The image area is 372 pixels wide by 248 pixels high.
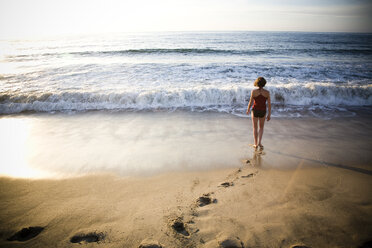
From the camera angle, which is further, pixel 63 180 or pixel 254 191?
pixel 63 180

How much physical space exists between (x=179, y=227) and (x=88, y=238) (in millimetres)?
1144

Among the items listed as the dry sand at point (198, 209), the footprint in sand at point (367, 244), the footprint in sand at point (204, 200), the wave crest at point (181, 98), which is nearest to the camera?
the footprint in sand at point (367, 244)

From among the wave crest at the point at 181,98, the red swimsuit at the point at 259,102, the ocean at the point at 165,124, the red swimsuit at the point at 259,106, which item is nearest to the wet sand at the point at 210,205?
the ocean at the point at 165,124

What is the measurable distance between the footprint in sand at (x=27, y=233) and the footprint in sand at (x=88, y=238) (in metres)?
0.53

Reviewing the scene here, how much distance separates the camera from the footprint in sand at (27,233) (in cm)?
211

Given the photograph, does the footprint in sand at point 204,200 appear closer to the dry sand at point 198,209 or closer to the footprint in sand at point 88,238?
the dry sand at point 198,209

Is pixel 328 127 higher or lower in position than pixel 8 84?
lower

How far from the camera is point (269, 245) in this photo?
6.43 ft

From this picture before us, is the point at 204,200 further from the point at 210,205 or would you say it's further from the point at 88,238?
the point at 88,238

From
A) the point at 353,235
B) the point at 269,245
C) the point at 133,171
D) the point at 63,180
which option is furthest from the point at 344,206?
A: the point at 63,180

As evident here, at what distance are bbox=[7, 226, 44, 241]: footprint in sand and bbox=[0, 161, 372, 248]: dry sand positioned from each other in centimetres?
3

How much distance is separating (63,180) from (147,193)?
5.90 feet

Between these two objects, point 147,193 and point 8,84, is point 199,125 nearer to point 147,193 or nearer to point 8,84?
point 147,193

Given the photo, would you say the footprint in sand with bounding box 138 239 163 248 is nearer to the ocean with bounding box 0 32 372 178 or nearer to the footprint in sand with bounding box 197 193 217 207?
the footprint in sand with bounding box 197 193 217 207
